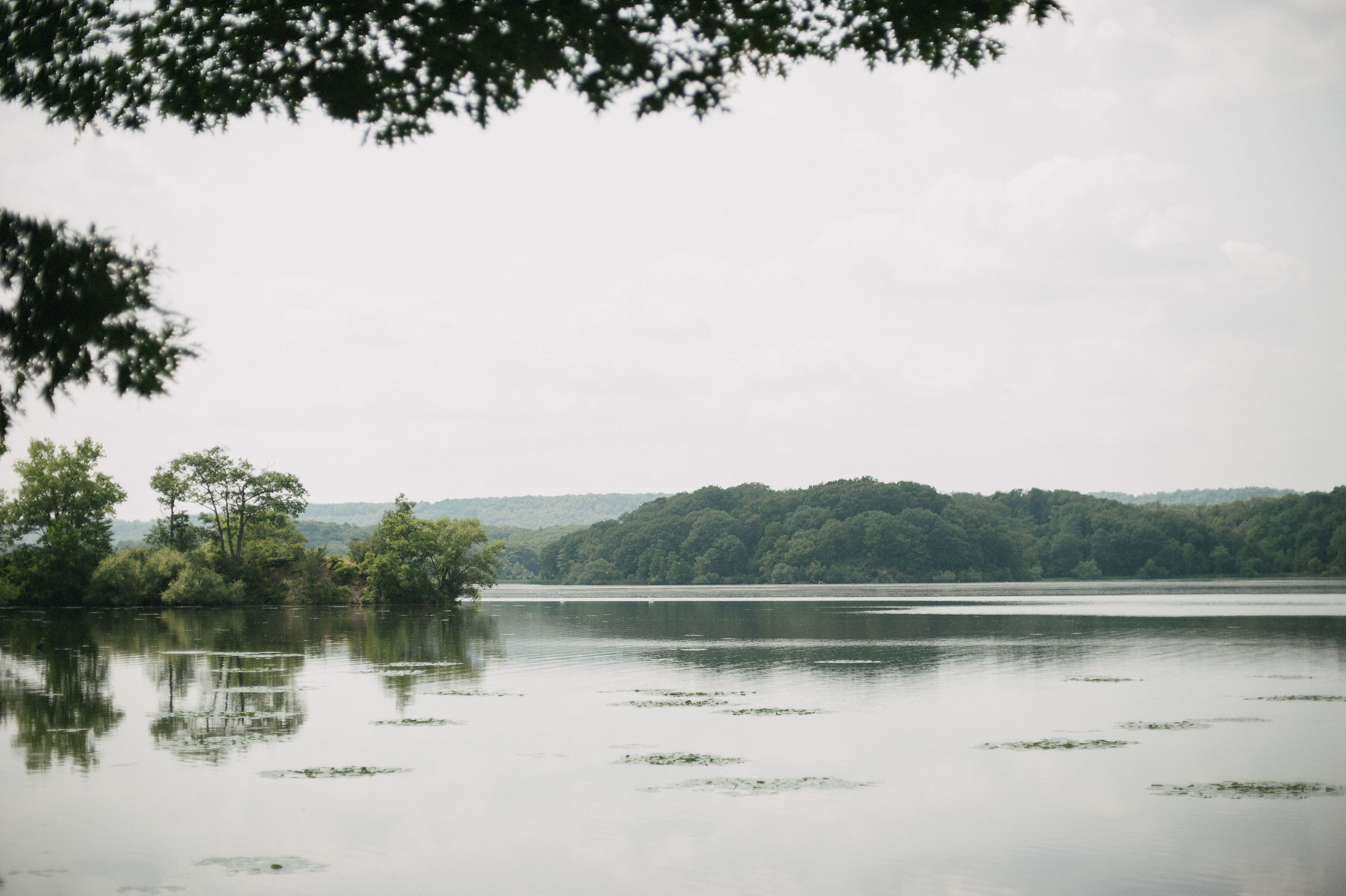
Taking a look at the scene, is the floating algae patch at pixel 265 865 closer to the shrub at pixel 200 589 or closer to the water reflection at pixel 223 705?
the water reflection at pixel 223 705

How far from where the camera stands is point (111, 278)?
14016mm

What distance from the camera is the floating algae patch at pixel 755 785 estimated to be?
16.7 m

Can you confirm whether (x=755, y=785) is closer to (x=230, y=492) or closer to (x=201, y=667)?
(x=201, y=667)

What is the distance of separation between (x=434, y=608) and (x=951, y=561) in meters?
97.5

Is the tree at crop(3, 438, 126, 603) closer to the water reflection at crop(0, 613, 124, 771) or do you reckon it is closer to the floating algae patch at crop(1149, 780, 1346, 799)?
the water reflection at crop(0, 613, 124, 771)

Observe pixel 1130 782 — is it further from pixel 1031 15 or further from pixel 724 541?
pixel 724 541

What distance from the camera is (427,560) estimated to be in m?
90.9

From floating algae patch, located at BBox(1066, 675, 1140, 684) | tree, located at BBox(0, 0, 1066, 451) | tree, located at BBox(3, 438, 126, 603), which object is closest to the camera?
tree, located at BBox(0, 0, 1066, 451)

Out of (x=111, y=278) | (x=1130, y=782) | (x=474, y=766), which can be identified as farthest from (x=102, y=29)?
(x=1130, y=782)

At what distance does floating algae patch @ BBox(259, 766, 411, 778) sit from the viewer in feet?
58.8

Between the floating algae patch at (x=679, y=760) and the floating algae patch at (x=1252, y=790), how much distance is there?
6.49 metres

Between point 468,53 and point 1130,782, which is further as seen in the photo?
point 1130,782

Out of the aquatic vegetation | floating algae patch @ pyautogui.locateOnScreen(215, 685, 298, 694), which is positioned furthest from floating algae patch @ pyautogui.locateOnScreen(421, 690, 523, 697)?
the aquatic vegetation

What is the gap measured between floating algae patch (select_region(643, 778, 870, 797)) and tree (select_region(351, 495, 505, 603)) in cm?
7156
